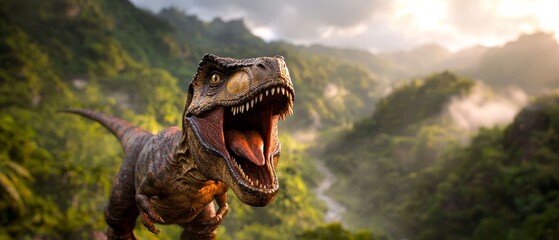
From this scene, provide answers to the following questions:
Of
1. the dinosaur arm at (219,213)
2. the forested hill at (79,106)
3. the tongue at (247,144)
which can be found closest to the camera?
the tongue at (247,144)

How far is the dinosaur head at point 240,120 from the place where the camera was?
1668 mm

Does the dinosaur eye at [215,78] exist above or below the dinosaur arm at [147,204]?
above

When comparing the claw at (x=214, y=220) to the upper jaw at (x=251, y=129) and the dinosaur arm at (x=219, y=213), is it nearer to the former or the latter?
the dinosaur arm at (x=219, y=213)

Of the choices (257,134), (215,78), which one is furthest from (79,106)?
(257,134)

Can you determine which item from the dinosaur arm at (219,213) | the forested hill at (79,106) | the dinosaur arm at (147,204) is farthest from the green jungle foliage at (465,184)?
the dinosaur arm at (147,204)

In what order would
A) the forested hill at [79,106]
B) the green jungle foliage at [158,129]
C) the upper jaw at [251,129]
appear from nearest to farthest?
1. the upper jaw at [251,129]
2. the forested hill at [79,106]
3. the green jungle foliage at [158,129]

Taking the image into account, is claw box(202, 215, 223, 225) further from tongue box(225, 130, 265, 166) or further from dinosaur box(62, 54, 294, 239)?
tongue box(225, 130, 265, 166)

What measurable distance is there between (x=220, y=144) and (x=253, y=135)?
21 cm

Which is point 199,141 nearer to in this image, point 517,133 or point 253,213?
point 253,213

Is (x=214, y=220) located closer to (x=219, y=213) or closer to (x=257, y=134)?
(x=219, y=213)

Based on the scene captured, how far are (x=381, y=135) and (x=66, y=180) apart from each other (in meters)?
38.3

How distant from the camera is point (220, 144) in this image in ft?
5.82

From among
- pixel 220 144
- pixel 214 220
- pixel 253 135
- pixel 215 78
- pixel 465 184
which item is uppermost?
pixel 465 184

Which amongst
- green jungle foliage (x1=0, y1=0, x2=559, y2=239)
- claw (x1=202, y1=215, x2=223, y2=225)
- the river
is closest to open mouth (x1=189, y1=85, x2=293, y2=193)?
claw (x1=202, y1=215, x2=223, y2=225)
